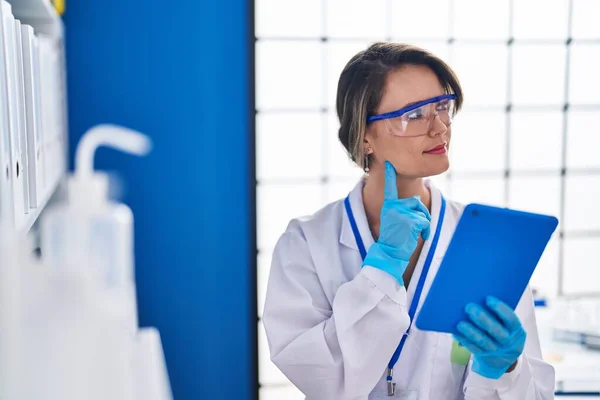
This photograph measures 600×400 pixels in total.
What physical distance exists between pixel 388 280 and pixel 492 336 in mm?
262

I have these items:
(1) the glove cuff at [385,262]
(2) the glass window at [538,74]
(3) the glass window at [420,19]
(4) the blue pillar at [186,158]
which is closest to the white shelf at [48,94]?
(4) the blue pillar at [186,158]

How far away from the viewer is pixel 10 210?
3.28 feet

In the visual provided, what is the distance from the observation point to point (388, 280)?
4.84 feet

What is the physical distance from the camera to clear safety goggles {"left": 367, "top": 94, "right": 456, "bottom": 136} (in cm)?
156

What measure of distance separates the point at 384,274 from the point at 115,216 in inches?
40.9

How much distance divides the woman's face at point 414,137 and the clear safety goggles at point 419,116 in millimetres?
13

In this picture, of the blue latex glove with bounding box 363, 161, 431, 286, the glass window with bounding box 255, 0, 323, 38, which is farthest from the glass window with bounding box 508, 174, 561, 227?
the blue latex glove with bounding box 363, 161, 431, 286

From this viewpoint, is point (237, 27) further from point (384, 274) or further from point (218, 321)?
point (384, 274)

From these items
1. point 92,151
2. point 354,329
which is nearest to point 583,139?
point 354,329

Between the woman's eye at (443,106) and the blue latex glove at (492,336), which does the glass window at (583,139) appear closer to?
the woman's eye at (443,106)

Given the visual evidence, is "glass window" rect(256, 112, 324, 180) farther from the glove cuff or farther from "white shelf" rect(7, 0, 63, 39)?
the glove cuff

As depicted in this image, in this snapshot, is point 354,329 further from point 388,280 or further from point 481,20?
point 481,20

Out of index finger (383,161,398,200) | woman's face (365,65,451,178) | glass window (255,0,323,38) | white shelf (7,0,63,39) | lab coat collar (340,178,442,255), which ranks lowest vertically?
lab coat collar (340,178,442,255)

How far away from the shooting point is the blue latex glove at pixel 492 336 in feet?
4.59
